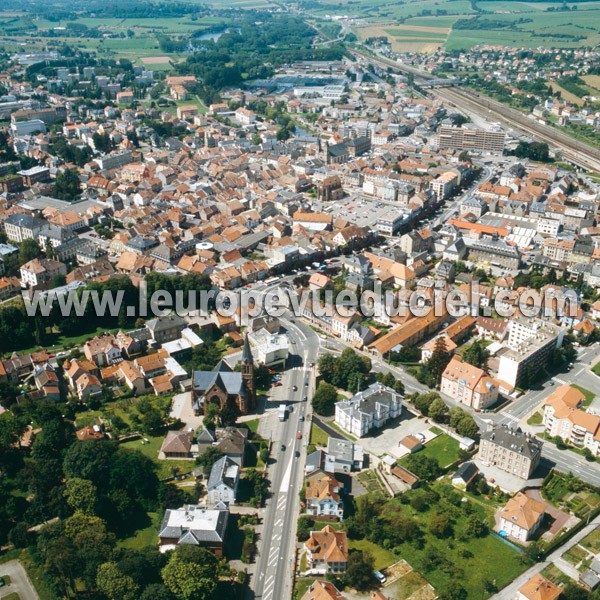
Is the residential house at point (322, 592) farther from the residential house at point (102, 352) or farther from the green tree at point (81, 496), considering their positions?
the residential house at point (102, 352)

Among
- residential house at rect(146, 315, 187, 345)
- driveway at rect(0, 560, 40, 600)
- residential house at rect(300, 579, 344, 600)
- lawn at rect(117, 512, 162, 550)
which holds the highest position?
residential house at rect(146, 315, 187, 345)

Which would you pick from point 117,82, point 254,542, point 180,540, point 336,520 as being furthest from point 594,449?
point 117,82

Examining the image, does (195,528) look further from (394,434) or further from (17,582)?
(394,434)

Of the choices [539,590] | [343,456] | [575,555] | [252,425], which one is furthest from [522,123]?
[539,590]

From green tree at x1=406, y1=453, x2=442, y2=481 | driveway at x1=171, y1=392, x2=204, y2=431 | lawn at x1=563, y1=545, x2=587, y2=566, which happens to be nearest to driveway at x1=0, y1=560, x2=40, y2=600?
driveway at x1=171, y1=392, x2=204, y2=431

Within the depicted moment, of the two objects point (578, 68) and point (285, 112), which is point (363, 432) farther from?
point (578, 68)

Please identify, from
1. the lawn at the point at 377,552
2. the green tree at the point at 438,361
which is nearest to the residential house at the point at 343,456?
the lawn at the point at 377,552

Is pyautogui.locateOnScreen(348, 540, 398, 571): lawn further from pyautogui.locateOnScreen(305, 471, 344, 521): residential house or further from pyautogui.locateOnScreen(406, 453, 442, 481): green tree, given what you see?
pyautogui.locateOnScreen(406, 453, 442, 481): green tree

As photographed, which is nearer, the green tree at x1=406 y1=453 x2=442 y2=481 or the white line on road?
the white line on road
